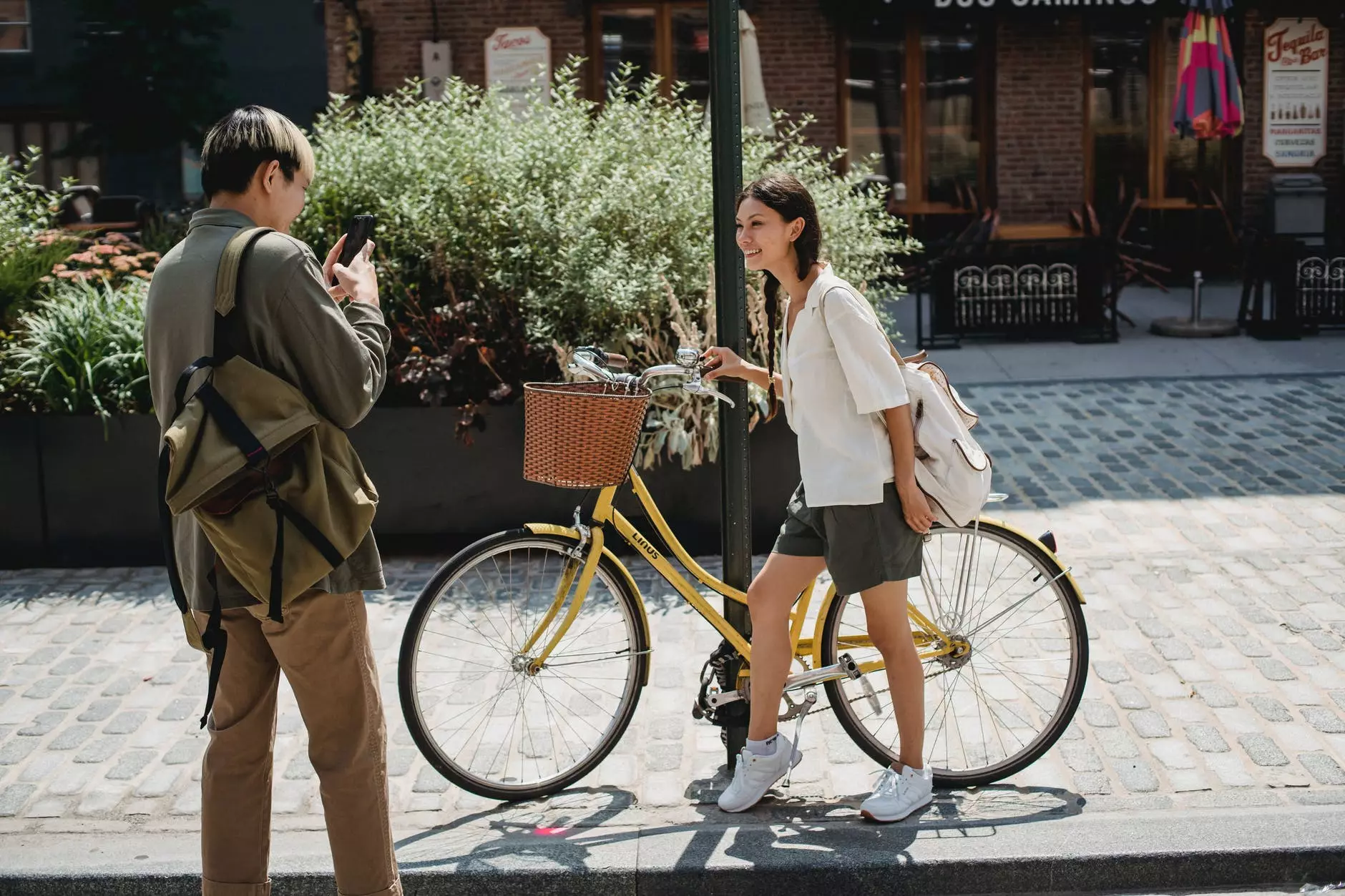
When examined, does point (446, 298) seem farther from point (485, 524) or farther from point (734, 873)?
point (734, 873)

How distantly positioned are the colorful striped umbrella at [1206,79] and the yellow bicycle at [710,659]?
9223 mm

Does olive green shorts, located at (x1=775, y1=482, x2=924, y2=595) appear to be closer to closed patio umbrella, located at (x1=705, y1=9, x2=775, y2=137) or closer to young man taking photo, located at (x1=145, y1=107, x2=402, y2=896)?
young man taking photo, located at (x1=145, y1=107, x2=402, y2=896)

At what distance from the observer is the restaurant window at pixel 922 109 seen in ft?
51.7

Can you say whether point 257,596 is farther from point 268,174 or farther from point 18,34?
point 18,34

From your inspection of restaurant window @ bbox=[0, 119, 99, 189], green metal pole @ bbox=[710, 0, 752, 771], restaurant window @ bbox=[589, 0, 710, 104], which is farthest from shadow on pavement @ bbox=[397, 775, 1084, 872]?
restaurant window @ bbox=[0, 119, 99, 189]

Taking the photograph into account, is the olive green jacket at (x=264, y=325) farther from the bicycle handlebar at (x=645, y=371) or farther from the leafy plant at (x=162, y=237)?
the leafy plant at (x=162, y=237)

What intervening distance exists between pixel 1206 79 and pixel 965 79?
383 cm

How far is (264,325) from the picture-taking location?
117 inches

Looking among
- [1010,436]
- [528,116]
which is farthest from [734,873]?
[1010,436]

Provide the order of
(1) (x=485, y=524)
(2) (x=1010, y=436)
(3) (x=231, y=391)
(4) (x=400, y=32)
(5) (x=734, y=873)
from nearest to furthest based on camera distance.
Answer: (3) (x=231, y=391)
(5) (x=734, y=873)
(1) (x=485, y=524)
(2) (x=1010, y=436)
(4) (x=400, y=32)

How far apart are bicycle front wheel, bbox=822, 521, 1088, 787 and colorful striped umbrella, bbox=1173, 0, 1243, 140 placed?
30.3 ft

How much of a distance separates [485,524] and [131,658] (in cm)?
168

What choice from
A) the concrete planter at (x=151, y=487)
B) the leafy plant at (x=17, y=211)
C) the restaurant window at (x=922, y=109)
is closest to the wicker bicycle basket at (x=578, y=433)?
the concrete planter at (x=151, y=487)

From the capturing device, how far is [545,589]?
4.51 meters
